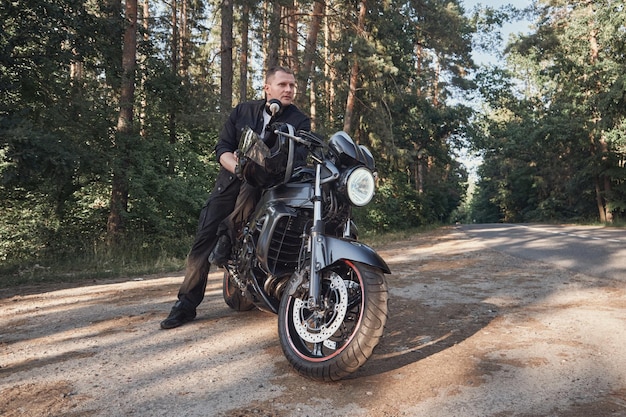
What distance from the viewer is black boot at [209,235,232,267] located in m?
3.65

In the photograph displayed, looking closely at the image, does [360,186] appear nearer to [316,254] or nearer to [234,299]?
[316,254]

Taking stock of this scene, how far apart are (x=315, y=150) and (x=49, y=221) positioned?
10.7 meters

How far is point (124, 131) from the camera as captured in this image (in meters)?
11.8

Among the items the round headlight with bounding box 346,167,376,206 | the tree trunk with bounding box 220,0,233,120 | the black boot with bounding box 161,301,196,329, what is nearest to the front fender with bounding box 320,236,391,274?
the round headlight with bounding box 346,167,376,206

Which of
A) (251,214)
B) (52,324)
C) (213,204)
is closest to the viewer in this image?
(251,214)

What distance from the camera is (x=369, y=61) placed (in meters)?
17.4

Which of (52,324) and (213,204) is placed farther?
(52,324)

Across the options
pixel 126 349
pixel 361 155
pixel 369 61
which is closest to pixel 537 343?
pixel 361 155

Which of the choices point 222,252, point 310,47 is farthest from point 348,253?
point 310,47

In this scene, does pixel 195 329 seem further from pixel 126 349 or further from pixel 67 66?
pixel 67 66

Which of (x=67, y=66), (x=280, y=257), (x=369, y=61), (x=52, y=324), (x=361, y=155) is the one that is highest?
(x=369, y=61)

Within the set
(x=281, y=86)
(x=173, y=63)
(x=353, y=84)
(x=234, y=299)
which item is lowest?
(x=234, y=299)

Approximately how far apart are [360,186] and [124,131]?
1067 cm

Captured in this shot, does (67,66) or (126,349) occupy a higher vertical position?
(67,66)
